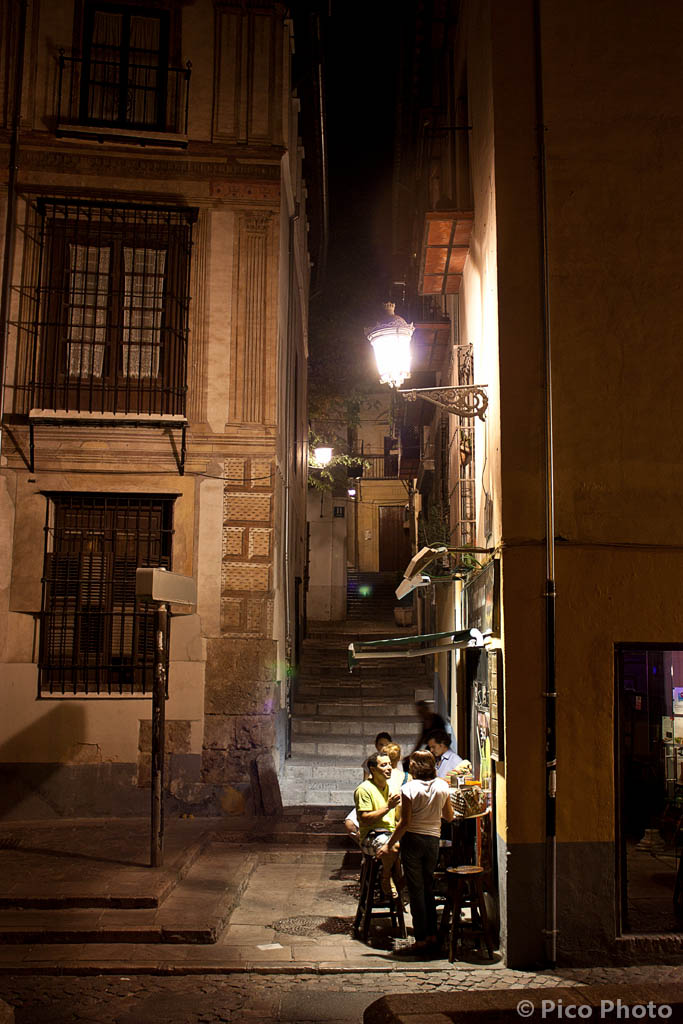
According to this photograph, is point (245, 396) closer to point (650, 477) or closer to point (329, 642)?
point (650, 477)

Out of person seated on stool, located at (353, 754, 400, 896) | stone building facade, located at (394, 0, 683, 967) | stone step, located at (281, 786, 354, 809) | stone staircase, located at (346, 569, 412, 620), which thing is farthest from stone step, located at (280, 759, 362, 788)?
stone staircase, located at (346, 569, 412, 620)

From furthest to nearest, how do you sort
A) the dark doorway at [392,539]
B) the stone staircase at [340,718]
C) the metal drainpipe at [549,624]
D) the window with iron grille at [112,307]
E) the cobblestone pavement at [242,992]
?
the dark doorway at [392,539], the stone staircase at [340,718], the window with iron grille at [112,307], the metal drainpipe at [549,624], the cobblestone pavement at [242,992]

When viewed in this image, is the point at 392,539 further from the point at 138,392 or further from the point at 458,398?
the point at 458,398

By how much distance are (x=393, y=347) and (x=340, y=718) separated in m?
8.88

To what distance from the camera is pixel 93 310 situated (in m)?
13.9

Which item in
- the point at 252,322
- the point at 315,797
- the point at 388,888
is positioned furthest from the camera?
the point at 252,322

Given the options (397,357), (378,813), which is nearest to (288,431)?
(397,357)

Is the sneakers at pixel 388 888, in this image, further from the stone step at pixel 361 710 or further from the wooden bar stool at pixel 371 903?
the stone step at pixel 361 710

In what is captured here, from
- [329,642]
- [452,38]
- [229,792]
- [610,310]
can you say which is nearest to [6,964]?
[229,792]

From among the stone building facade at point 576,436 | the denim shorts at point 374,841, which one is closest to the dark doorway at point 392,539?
the stone building facade at point 576,436

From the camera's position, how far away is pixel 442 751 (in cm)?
938

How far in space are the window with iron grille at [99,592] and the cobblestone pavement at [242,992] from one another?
6.13m

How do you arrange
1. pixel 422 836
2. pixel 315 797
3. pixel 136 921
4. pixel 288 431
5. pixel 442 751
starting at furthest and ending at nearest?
pixel 288 431 < pixel 315 797 < pixel 442 751 < pixel 136 921 < pixel 422 836

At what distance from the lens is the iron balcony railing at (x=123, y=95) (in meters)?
14.0
